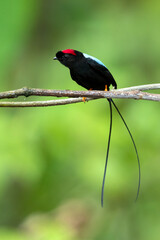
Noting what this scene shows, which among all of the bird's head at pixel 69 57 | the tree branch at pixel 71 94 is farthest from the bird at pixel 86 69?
the tree branch at pixel 71 94

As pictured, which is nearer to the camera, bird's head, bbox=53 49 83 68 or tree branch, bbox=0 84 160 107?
tree branch, bbox=0 84 160 107

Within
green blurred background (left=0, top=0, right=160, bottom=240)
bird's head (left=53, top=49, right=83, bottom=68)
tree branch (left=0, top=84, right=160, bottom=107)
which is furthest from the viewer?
green blurred background (left=0, top=0, right=160, bottom=240)

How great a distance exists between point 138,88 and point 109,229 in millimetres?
2067

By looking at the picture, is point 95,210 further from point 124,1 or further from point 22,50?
point 124,1

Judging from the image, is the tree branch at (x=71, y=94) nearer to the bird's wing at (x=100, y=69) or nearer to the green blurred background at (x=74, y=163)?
the bird's wing at (x=100, y=69)

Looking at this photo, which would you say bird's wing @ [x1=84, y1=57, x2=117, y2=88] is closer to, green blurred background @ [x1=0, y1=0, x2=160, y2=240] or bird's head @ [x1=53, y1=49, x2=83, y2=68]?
bird's head @ [x1=53, y1=49, x2=83, y2=68]

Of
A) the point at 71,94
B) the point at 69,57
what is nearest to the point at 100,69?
the point at 69,57

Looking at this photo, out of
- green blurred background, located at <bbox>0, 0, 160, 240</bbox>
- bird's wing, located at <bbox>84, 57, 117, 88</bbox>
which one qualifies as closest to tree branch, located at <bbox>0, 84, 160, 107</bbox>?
bird's wing, located at <bbox>84, 57, 117, 88</bbox>

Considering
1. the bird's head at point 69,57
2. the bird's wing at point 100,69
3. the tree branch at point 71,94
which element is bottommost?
the tree branch at point 71,94

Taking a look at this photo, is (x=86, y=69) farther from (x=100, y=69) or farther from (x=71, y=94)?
(x=71, y=94)

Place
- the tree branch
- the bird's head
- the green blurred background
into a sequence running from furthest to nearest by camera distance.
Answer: the green blurred background, the bird's head, the tree branch

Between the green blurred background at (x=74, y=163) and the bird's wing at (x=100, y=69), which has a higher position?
the bird's wing at (x=100, y=69)

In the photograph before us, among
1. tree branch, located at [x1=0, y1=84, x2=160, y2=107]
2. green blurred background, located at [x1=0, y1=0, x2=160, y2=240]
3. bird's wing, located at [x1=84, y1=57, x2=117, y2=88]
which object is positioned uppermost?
bird's wing, located at [x1=84, y1=57, x2=117, y2=88]

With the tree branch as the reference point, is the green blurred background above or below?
below
